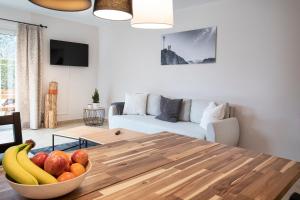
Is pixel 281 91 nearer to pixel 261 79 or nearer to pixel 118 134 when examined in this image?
pixel 261 79

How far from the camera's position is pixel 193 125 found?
3717 mm

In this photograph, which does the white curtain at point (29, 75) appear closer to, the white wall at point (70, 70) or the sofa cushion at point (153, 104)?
the white wall at point (70, 70)

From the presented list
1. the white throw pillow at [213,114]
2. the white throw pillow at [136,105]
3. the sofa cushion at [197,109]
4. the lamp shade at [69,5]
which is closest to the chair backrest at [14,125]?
the lamp shade at [69,5]

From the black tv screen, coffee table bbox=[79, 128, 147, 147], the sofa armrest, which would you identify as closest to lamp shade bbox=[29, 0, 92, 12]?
coffee table bbox=[79, 128, 147, 147]

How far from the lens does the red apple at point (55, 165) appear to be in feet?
2.84

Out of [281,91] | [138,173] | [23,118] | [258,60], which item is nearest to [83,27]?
[23,118]

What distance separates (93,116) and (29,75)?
1.69m

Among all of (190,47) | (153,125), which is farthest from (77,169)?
(190,47)

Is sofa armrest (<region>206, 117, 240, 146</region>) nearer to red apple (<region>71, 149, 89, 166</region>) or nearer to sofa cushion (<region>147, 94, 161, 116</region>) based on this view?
sofa cushion (<region>147, 94, 161, 116</region>)

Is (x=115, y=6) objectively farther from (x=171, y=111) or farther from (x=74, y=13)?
(x=74, y=13)

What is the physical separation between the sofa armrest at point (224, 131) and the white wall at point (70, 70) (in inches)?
152

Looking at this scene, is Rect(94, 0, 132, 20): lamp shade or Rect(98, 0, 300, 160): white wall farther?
Rect(98, 0, 300, 160): white wall

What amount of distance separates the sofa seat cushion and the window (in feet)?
7.51

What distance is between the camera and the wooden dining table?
900 mm
